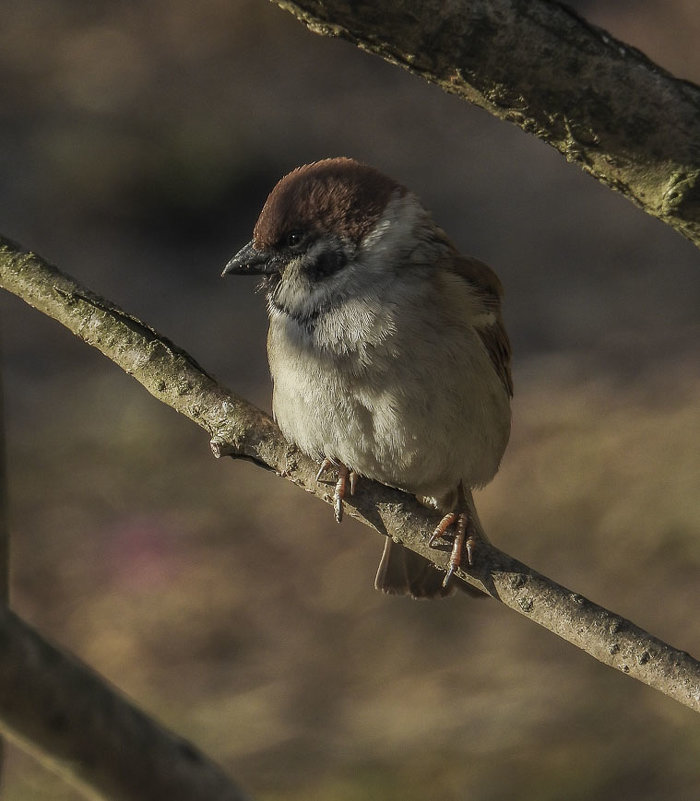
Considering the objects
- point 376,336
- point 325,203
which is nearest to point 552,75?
point 376,336

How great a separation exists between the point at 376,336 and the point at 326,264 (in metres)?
0.29

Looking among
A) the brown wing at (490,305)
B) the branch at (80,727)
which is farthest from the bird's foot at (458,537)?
the branch at (80,727)

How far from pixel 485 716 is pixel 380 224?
2.65m

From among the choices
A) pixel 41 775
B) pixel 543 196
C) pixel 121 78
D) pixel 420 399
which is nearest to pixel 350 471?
pixel 420 399

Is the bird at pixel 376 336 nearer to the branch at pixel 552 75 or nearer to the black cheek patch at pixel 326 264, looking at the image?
the black cheek patch at pixel 326 264

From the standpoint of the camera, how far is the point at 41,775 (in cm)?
500

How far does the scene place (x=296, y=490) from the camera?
22.2 ft

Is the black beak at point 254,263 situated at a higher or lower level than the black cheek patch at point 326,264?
lower

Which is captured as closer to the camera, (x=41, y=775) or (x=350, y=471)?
(x=350, y=471)

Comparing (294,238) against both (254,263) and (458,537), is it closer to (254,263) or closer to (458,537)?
(254,263)

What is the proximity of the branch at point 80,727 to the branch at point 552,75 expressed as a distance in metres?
1.09

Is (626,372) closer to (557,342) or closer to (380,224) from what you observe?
(557,342)

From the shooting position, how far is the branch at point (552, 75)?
1.88 m

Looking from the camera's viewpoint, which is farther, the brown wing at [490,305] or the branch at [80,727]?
the brown wing at [490,305]
